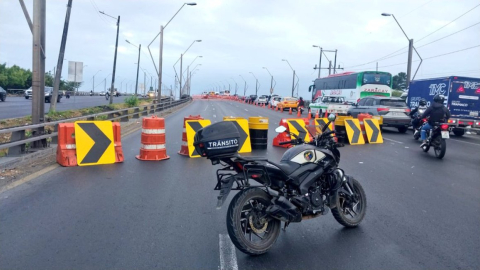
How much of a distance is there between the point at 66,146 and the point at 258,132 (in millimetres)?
5973

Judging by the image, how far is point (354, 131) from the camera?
53.2ft

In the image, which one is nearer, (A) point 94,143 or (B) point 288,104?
(A) point 94,143

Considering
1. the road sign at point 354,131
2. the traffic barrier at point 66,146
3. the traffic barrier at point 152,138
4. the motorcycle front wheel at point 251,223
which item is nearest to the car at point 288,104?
the road sign at point 354,131

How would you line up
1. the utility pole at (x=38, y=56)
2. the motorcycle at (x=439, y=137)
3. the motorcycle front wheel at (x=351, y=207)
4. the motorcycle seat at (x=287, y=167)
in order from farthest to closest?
1. the motorcycle at (x=439, y=137)
2. the utility pole at (x=38, y=56)
3. the motorcycle front wheel at (x=351, y=207)
4. the motorcycle seat at (x=287, y=167)

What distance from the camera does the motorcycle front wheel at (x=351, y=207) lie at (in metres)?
5.66

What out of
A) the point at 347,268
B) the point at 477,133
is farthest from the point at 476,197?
the point at 477,133

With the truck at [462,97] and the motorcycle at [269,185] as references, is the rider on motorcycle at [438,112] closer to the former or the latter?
the motorcycle at [269,185]

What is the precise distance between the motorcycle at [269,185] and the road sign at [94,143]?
5.86 m

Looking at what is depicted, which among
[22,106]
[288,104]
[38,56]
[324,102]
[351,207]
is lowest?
[22,106]

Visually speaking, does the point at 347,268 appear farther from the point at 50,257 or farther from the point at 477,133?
the point at 477,133

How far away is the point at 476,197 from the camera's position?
7.89 meters

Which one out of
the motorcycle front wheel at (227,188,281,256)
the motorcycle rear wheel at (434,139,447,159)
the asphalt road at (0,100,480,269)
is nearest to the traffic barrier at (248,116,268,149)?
the asphalt road at (0,100,480,269)

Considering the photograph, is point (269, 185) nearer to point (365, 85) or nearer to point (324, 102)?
point (324, 102)

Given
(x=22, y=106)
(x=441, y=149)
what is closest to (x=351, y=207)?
(x=441, y=149)
